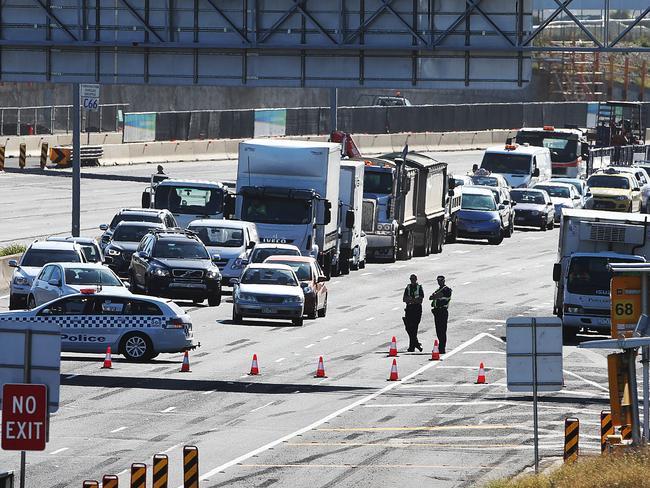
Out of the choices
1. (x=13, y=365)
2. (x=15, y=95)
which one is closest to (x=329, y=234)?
(x=13, y=365)

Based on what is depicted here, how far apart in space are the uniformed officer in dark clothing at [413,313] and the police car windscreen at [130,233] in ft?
39.0

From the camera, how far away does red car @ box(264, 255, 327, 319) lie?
128 feet

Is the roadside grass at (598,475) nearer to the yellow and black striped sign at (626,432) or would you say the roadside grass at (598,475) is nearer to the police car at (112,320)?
the yellow and black striped sign at (626,432)

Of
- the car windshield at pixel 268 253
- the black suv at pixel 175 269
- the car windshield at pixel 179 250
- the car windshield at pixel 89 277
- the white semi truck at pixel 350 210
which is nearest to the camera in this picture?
the car windshield at pixel 89 277

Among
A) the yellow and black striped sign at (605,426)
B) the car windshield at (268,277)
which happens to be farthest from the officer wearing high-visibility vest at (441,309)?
the yellow and black striped sign at (605,426)

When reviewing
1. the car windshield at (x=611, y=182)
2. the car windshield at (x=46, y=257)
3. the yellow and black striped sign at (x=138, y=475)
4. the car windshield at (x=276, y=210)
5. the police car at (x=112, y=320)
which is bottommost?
the yellow and black striped sign at (x=138, y=475)

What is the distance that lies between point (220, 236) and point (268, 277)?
608 cm

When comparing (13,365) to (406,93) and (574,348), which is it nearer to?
(574,348)

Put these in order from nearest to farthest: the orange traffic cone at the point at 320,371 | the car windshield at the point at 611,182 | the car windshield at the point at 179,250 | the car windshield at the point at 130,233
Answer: the orange traffic cone at the point at 320,371
the car windshield at the point at 179,250
the car windshield at the point at 130,233
the car windshield at the point at 611,182

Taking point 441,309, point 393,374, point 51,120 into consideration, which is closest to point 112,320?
point 393,374

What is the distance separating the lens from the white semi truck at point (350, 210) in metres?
47.8

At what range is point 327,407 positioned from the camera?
27328mm

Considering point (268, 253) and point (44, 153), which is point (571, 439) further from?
point (44, 153)

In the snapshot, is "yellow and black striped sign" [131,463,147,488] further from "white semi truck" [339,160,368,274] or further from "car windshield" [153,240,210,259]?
"white semi truck" [339,160,368,274]
